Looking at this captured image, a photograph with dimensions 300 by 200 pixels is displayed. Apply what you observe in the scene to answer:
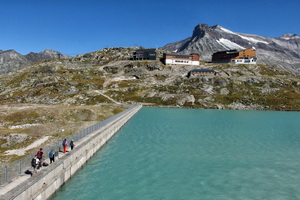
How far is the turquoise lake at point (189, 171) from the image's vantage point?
26.8 metres

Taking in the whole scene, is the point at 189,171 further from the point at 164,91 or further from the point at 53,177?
the point at 164,91

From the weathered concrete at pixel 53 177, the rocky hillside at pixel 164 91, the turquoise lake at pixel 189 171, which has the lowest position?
the turquoise lake at pixel 189 171

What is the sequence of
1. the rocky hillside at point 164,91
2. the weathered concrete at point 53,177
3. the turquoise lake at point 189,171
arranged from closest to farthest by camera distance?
1. the weathered concrete at point 53,177
2. the turquoise lake at point 189,171
3. the rocky hillside at point 164,91

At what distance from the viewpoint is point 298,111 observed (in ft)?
457

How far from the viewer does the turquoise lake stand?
2680cm

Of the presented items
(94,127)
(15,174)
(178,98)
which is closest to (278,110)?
(178,98)

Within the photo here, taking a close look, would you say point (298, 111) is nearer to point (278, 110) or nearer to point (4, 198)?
point (278, 110)

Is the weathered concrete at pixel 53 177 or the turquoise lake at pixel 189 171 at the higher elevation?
the weathered concrete at pixel 53 177

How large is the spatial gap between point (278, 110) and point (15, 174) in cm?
15602

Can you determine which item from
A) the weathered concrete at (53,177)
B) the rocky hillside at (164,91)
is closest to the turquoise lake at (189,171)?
the weathered concrete at (53,177)

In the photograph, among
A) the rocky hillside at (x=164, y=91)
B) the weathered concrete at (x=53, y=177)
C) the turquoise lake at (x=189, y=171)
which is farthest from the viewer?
the rocky hillside at (x=164, y=91)

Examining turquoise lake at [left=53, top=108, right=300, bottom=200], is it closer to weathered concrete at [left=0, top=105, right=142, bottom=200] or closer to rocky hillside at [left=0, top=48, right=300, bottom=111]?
weathered concrete at [left=0, top=105, right=142, bottom=200]

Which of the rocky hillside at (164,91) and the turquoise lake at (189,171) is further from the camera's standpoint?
the rocky hillside at (164,91)

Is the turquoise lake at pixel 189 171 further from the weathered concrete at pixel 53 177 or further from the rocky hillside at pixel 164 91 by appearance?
the rocky hillside at pixel 164 91
